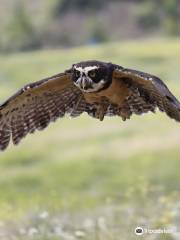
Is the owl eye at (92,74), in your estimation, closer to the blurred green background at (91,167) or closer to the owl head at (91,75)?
the owl head at (91,75)

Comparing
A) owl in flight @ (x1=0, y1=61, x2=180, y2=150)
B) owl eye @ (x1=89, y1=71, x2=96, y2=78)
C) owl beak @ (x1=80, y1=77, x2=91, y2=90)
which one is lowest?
owl beak @ (x1=80, y1=77, x2=91, y2=90)

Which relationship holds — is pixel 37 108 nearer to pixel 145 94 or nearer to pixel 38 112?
pixel 38 112

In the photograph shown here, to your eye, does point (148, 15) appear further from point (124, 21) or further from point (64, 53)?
point (64, 53)

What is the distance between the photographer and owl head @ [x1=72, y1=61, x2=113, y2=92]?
802cm

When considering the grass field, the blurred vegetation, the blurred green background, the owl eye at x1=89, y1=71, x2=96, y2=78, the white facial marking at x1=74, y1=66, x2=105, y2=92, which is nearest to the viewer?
the white facial marking at x1=74, y1=66, x2=105, y2=92

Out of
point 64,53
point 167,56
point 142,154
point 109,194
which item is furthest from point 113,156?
point 64,53

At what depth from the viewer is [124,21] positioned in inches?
3775

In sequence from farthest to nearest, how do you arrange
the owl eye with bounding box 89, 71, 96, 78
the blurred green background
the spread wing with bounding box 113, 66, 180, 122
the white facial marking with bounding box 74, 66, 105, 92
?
1. the blurred green background
2. the owl eye with bounding box 89, 71, 96, 78
3. the white facial marking with bounding box 74, 66, 105, 92
4. the spread wing with bounding box 113, 66, 180, 122

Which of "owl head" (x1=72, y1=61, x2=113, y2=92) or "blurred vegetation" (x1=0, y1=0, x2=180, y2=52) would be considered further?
"blurred vegetation" (x1=0, y1=0, x2=180, y2=52)

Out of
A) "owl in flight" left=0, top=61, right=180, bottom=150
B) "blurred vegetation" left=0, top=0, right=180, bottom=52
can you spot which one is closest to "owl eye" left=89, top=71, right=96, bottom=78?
"owl in flight" left=0, top=61, right=180, bottom=150

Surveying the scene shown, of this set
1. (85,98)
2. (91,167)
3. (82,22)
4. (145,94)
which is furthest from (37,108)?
(82,22)

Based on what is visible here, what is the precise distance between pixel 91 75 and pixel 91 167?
15.6m

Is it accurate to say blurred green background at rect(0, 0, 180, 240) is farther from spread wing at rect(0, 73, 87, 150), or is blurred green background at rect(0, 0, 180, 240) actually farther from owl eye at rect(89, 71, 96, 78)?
owl eye at rect(89, 71, 96, 78)

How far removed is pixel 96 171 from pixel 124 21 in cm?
7373
